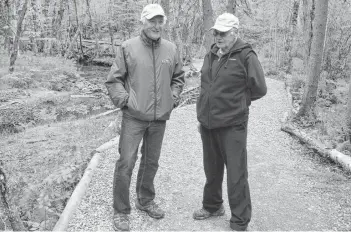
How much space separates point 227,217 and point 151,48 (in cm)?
233

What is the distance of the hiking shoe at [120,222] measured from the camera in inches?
166

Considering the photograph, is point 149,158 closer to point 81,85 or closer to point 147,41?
point 147,41

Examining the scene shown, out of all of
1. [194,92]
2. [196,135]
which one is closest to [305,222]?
[196,135]

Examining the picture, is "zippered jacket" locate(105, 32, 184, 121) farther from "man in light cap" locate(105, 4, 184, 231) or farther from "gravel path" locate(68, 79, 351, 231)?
"gravel path" locate(68, 79, 351, 231)

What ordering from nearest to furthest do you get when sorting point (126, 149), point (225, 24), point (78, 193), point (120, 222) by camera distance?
1. point (225, 24)
2. point (126, 149)
3. point (120, 222)
4. point (78, 193)

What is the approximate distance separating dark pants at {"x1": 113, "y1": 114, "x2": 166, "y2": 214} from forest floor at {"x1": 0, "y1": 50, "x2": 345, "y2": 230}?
100cm

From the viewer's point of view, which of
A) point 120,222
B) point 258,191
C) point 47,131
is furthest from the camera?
point 47,131

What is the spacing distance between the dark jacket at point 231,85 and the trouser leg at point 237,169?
0.13m

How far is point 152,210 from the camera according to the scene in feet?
15.0

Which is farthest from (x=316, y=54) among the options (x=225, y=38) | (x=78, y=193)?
(x=78, y=193)

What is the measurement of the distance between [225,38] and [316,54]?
6206 mm

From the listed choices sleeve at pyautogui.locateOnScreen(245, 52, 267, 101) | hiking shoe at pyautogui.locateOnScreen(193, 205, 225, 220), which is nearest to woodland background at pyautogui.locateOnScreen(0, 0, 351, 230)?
hiking shoe at pyautogui.locateOnScreen(193, 205, 225, 220)

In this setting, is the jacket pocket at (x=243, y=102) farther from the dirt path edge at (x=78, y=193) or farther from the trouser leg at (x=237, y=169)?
the dirt path edge at (x=78, y=193)

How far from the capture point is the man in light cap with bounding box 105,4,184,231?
399 centimetres
